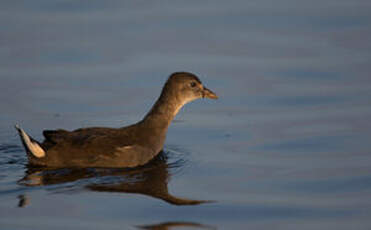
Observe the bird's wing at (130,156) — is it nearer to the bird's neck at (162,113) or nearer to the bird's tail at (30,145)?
the bird's neck at (162,113)

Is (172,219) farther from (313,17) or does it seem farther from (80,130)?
(313,17)

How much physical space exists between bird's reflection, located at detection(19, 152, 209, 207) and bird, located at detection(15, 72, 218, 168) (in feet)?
0.46

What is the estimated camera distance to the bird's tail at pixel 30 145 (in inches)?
407

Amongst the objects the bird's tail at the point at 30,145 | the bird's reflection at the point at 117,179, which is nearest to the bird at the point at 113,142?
the bird's tail at the point at 30,145

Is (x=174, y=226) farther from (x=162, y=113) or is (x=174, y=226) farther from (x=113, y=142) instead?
(x=162, y=113)

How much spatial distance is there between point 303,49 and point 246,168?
4.42 metres

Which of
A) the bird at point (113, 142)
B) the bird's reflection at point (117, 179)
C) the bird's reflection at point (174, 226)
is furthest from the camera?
the bird at point (113, 142)

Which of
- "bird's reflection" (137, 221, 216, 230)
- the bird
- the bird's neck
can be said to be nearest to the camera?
"bird's reflection" (137, 221, 216, 230)

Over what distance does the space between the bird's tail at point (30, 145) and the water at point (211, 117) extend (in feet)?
0.65

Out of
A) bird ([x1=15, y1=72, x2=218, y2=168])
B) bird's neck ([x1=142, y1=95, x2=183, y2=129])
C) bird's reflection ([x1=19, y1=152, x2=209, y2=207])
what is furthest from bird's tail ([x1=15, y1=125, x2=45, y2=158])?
bird's neck ([x1=142, y1=95, x2=183, y2=129])

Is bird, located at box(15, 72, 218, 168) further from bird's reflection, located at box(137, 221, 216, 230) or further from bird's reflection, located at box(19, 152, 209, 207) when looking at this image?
bird's reflection, located at box(137, 221, 216, 230)

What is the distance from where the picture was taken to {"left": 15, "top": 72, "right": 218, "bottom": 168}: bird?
34.9 ft

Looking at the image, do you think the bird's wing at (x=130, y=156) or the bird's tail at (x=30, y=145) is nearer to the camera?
the bird's tail at (x=30, y=145)

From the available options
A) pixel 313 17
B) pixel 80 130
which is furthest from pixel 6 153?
pixel 313 17
